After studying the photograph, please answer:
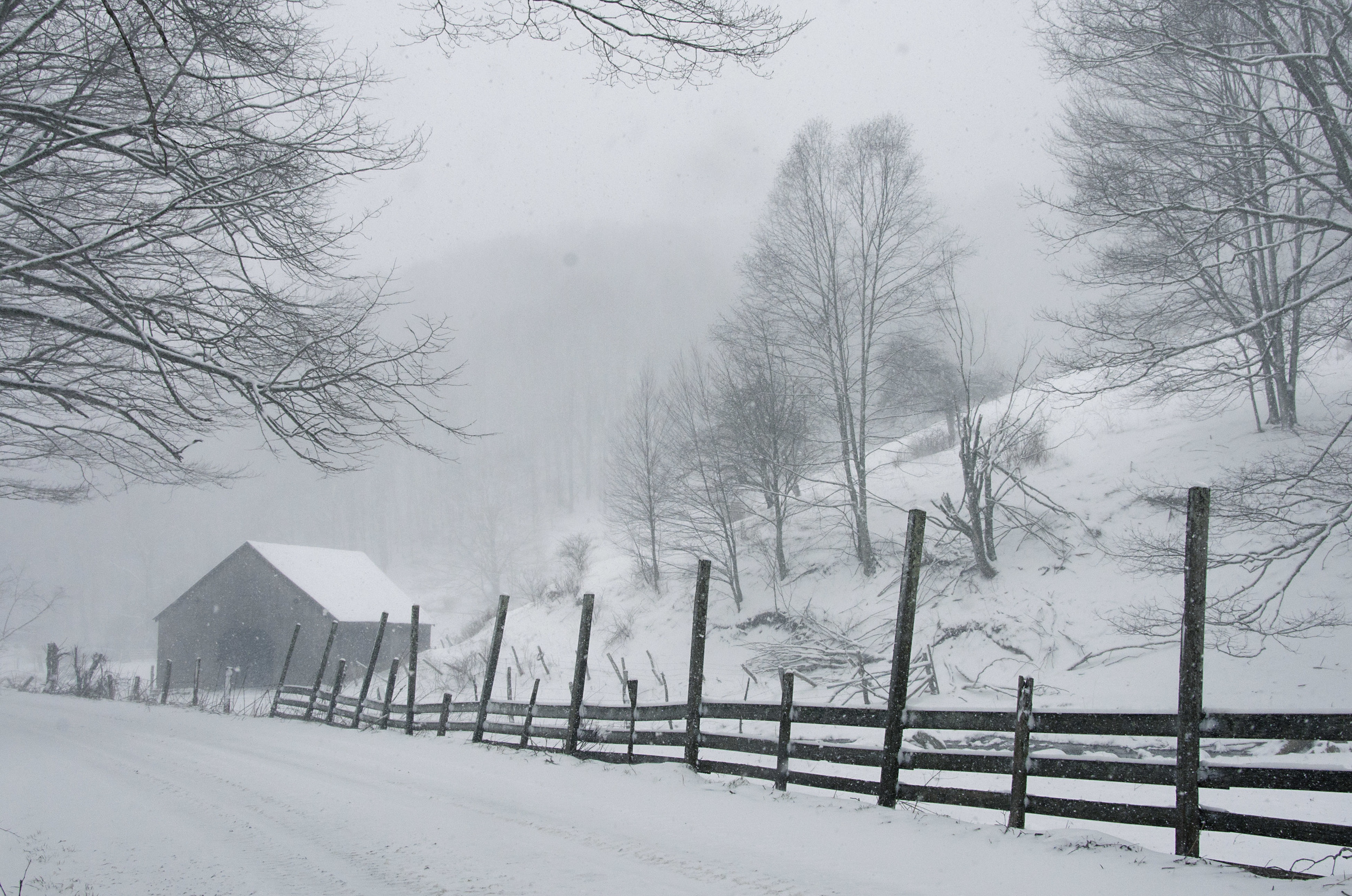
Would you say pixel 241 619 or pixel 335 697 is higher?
pixel 335 697

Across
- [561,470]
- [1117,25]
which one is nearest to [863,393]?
[1117,25]

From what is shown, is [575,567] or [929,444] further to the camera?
[575,567]

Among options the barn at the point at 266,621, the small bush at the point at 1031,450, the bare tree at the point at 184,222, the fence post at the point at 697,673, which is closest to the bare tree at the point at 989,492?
the small bush at the point at 1031,450

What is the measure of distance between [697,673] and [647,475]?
20.0 metres

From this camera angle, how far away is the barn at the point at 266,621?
33000 millimetres

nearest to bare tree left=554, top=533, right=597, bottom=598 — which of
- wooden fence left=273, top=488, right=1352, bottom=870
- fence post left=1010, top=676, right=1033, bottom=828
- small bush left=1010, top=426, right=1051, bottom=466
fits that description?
small bush left=1010, top=426, right=1051, bottom=466

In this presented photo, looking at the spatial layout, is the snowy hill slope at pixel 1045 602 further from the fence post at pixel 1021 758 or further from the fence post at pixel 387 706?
the fence post at pixel 387 706

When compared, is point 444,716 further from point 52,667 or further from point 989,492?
point 52,667

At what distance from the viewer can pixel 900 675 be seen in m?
6.37

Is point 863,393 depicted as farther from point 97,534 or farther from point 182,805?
point 97,534

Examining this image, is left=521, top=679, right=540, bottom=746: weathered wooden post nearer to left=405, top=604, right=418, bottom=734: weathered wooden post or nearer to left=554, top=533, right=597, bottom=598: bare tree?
left=405, top=604, right=418, bottom=734: weathered wooden post

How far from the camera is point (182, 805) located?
6957mm

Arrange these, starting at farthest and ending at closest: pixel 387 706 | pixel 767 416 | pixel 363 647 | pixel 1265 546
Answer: pixel 363 647 < pixel 767 416 < pixel 387 706 < pixel 1265 546

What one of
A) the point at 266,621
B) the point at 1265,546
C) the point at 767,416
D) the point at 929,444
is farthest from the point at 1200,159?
the point at 266,621
